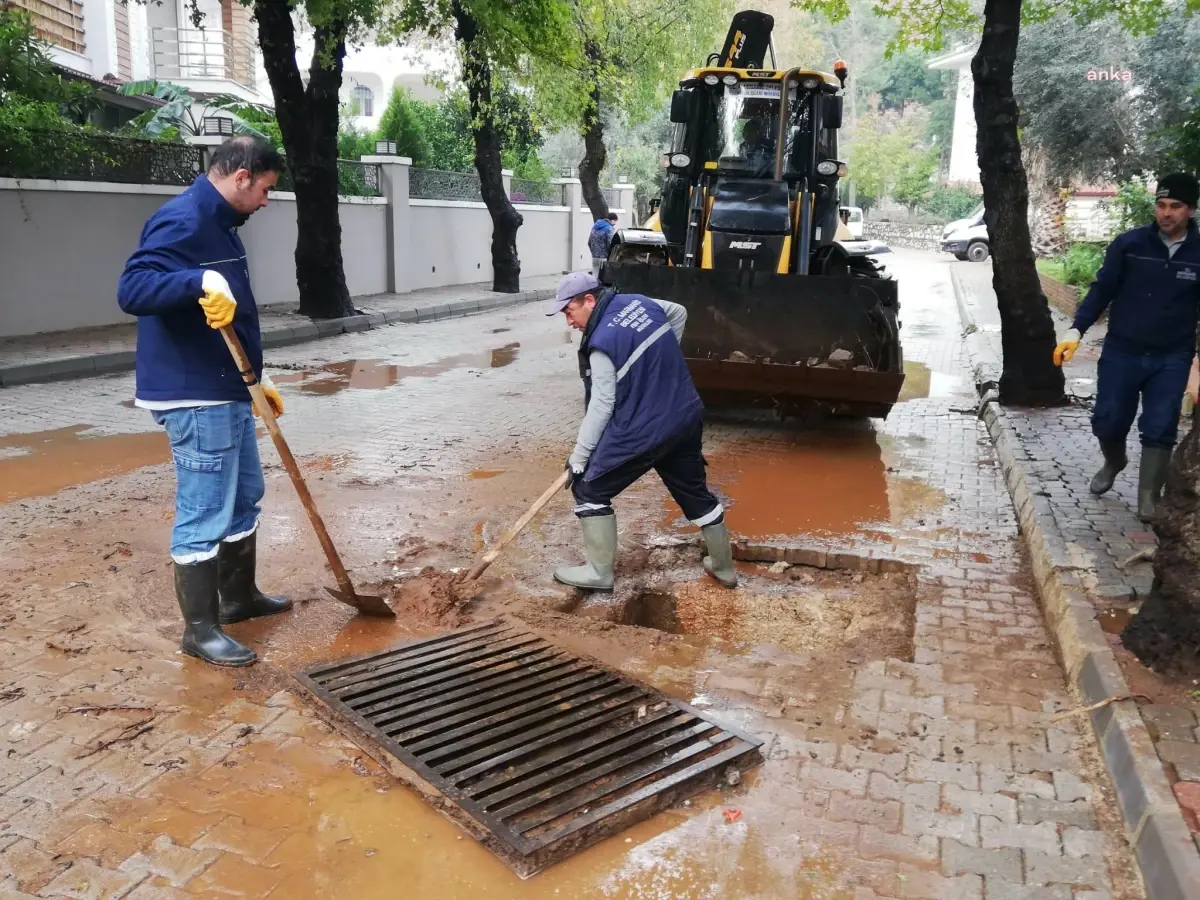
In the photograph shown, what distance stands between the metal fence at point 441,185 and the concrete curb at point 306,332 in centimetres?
249

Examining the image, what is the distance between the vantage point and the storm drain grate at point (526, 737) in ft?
9.23

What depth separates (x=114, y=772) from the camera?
9.77ft

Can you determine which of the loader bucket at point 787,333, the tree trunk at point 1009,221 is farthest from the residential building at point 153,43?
the tree trunk at point 1009,221

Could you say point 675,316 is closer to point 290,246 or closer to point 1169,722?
point 1169,722

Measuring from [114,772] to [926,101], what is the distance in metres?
63.0

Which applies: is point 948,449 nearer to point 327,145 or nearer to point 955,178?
point 327,145

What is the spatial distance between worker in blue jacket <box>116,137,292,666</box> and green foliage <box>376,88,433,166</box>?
57.7 feet

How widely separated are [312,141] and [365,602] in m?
10.4

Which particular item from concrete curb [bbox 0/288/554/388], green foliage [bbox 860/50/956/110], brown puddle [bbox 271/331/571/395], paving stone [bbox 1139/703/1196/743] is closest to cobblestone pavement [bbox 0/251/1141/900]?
paving stone [bbox 1139/703/1196/743]

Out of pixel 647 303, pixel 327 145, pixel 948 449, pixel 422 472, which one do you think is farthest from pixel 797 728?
pixel 327 145

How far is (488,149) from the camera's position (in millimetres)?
17391

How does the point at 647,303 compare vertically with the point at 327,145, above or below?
below

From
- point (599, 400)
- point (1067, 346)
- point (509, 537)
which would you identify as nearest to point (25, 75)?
point (509, 537)

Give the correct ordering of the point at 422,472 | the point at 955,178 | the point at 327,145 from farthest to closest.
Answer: the point at 955,178 < the point at 327,145 < the point at 422,472
